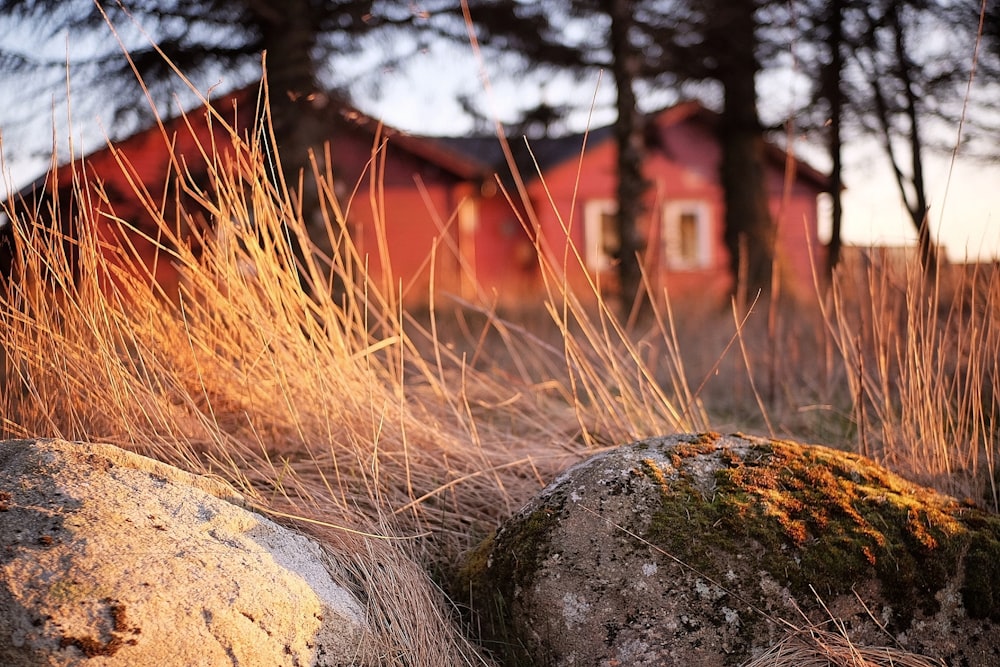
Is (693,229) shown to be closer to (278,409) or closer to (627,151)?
(627,151)

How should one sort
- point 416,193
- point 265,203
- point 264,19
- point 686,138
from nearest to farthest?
1. point 265,203
2. point 264,19
3. point 416,193
4. point 686,138

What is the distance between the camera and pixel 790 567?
172cm

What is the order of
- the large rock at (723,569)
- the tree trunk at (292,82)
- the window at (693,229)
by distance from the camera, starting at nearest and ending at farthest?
the large rock at (723,569) → the tree trunk at (292,82) → the window at (693,229)

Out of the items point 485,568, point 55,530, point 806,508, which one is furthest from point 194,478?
point 806,508

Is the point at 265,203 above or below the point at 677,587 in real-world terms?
above

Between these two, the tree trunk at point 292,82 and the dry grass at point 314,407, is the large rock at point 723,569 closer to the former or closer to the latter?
the dry grass at point 314,407

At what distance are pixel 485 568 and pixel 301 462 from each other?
662 mm

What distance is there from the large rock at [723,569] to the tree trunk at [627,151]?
4.15m

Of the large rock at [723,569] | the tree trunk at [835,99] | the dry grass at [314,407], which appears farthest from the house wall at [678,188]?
the large rock at [723,569]

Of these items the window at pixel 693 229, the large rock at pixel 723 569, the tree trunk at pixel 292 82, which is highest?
the tree trunk at pixel 292 82

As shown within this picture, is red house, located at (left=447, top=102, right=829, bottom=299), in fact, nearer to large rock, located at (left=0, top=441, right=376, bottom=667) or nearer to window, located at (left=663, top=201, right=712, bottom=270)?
window, located at (left=663, top=201, right=712, bottom=270)

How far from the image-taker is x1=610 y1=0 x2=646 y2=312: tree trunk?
5.84 m

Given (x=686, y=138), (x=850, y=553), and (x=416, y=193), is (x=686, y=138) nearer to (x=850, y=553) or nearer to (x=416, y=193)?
(x=416, y=193)

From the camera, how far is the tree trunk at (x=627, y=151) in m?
5.84
